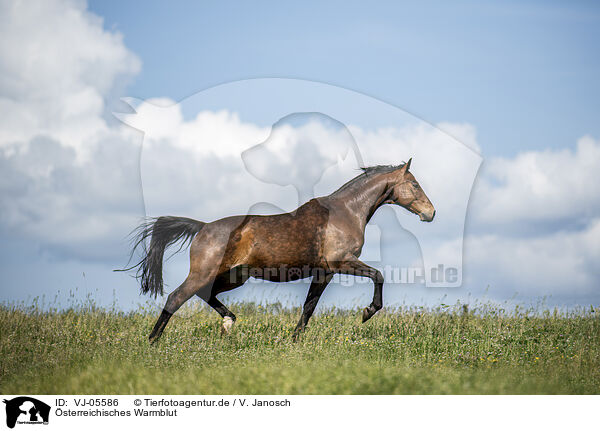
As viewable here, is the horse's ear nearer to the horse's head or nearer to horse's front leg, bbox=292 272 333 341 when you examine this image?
the horse's head

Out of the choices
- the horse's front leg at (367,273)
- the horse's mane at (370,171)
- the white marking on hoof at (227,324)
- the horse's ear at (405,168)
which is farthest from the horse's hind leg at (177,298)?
the horse's ear at (405,168)

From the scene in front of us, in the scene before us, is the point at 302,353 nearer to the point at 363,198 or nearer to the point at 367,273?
the point at 367,273

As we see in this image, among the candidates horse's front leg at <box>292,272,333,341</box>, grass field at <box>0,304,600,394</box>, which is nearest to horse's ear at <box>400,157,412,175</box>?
horse's front leg at <box>292,272,333,341</box>

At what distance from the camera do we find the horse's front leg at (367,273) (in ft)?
27.5

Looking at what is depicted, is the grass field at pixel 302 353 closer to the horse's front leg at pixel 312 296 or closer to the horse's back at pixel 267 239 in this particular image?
the horse's front leg at pixel 312 296

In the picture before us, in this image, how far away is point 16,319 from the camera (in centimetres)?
1070

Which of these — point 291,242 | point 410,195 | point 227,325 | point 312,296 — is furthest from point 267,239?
point 410,195

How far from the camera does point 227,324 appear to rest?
9188mm
